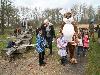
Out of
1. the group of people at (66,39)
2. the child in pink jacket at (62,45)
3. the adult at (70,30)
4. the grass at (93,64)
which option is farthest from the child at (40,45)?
the grass at (93,64)

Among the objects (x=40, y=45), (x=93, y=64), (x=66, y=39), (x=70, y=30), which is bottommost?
(x=93, y=64)

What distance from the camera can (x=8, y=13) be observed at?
66750mm

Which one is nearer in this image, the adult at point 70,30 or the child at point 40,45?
the adult at point 70,30

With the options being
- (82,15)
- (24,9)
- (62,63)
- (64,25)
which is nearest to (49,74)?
(62,63)

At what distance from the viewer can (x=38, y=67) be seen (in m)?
15.4

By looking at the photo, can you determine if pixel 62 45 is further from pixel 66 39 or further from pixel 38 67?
pixel 38 67

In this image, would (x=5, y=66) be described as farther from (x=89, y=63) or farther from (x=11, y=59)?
(x=89, y=63)

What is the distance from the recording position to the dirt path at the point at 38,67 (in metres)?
14.6

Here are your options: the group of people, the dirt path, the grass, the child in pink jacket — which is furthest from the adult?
the grass

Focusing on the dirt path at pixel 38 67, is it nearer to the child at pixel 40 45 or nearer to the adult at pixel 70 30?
the child at pixel 40 45

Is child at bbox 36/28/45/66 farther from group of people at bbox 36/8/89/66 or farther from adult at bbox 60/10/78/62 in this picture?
adult at bbox 60/10/78/62

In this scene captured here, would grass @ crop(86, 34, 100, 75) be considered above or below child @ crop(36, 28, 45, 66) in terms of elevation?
below

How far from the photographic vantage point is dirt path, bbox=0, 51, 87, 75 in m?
14.6

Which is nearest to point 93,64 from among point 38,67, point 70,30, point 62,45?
point 62,45
